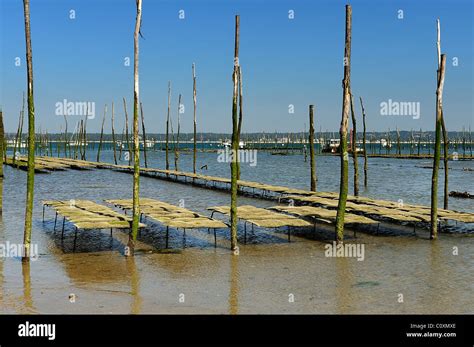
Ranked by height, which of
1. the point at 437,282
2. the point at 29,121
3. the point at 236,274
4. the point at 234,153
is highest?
the point at 29,121

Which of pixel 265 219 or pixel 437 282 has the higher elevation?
pixel 265 219

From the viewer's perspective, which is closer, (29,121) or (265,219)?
(29,121)

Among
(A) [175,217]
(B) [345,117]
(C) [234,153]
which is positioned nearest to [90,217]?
(A) [175,217]

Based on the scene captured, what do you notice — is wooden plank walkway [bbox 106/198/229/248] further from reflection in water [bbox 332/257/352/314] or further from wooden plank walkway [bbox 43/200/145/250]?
reflection in water [bbox 332/257/352/314]

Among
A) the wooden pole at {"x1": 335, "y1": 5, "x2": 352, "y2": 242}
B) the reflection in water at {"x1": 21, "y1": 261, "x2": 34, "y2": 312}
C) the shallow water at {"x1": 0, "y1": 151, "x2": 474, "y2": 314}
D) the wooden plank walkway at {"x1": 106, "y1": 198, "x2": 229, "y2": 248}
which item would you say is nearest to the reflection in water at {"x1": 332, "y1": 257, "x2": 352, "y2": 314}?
the shallow water at {"x1": 0, "y1": 151, "x2": 474, "y2": 314}

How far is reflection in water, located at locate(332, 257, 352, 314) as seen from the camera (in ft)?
39.5

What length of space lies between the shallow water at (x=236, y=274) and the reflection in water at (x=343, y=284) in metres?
0.03

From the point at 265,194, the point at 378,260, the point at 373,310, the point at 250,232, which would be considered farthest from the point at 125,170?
the point at 373,310

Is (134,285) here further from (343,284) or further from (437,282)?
(437,282)

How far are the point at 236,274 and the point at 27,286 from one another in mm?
5142

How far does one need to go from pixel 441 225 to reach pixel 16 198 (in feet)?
77.2

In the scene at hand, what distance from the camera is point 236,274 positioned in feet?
48.9
